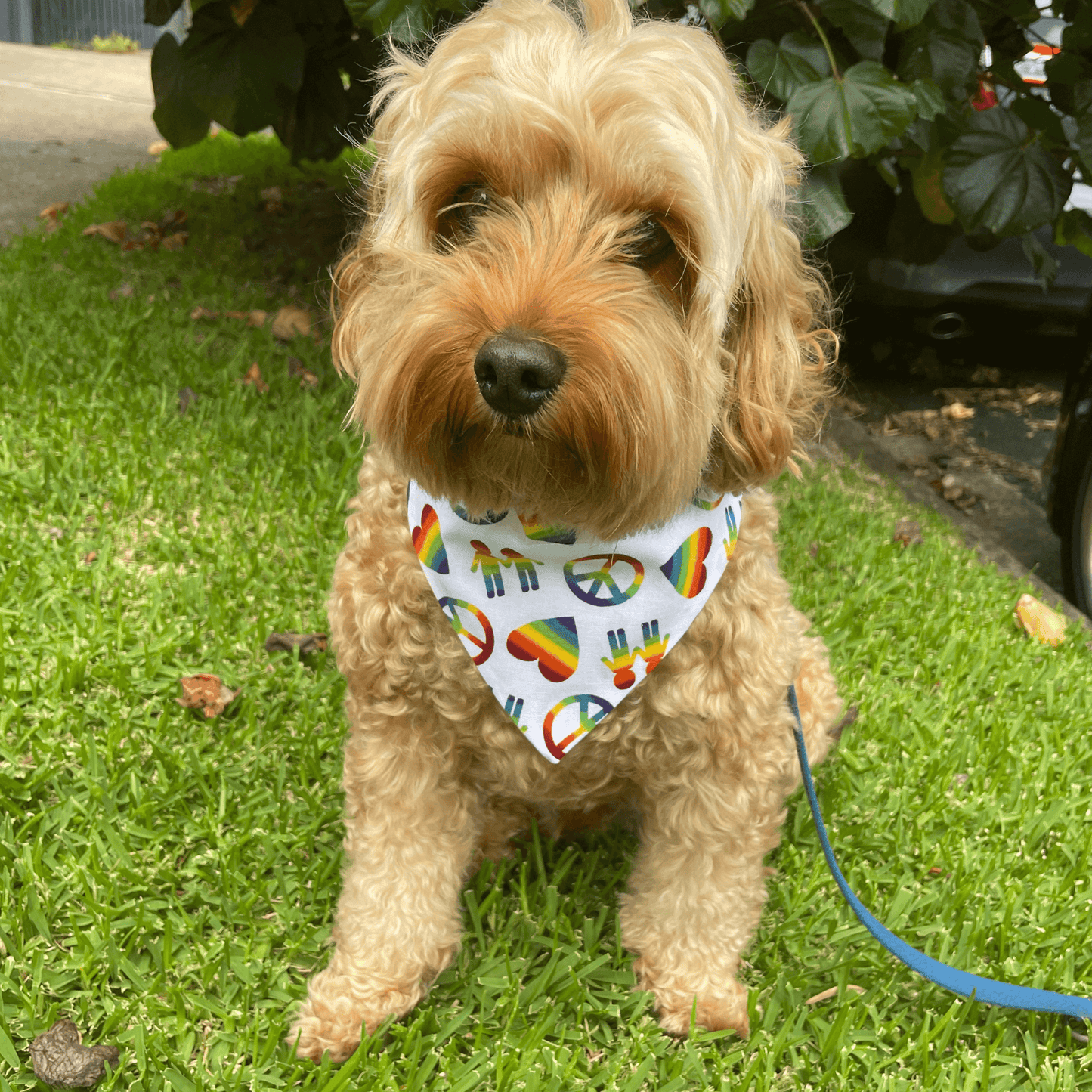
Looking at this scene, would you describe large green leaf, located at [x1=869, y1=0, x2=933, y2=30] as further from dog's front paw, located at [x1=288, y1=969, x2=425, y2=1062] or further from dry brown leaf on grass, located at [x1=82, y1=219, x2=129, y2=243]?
dry brown leaf on grass, located at [x1=82, y1=219, x2=129, y2=243]

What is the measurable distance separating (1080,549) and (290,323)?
3890 mm

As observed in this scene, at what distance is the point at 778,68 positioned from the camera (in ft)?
9.96

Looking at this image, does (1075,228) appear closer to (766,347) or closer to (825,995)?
(766,347)

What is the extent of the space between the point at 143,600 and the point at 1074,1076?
2.81 meters

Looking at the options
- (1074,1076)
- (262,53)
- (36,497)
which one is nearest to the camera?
(1074,1076)

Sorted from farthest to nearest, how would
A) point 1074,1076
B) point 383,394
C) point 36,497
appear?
point 36,497
point 1074,1076
point 383,394

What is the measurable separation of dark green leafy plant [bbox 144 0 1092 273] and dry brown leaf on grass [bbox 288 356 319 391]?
3.70 feet

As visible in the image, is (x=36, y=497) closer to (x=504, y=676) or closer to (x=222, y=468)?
(x=222, y=468)

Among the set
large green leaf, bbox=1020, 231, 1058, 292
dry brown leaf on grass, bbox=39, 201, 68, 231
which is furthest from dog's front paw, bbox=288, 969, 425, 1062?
dry brown leaf on grass, bbox=39, 201, 68, 231

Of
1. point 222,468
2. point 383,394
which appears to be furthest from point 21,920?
point 222,468

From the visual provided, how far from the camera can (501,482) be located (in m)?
1.83

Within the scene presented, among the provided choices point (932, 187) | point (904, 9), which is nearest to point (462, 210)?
point (904, 9)

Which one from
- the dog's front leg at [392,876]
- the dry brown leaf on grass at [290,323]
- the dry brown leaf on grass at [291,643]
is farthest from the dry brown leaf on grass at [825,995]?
the dry brown leaf on grass at [290,323]

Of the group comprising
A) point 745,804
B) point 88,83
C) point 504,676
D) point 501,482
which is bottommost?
point 88,83
